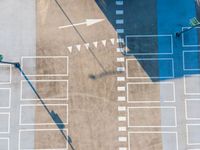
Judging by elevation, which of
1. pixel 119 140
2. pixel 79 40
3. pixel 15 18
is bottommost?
pixel 119 140

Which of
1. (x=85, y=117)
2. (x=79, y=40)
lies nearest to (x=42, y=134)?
(x=85, y=117)

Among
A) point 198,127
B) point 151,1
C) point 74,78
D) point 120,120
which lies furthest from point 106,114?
point 151,1

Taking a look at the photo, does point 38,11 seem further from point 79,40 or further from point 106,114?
point 106,114

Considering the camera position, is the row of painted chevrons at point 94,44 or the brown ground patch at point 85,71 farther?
the row of painted chevrons at point 94,44

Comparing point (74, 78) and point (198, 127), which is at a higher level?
point (74, 78)

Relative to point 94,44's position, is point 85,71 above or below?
below

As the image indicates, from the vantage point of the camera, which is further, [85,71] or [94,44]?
[94,44]

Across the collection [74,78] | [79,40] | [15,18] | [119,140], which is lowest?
[119,140]

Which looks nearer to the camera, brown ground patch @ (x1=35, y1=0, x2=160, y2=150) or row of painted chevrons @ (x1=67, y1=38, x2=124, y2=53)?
brown ground patch @ (x1=35, y1=0, x2=160, y2=150)

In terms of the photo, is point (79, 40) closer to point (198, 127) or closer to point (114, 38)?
point (114, 38)
